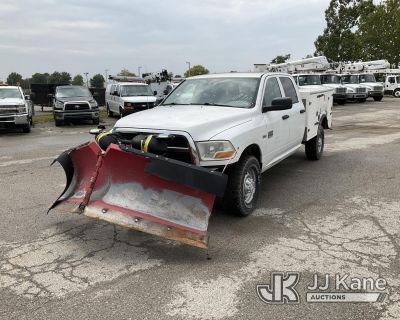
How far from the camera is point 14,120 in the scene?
15250mm

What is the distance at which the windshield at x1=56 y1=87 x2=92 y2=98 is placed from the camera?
1911 cm

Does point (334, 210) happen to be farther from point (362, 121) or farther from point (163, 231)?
point (362, 121)

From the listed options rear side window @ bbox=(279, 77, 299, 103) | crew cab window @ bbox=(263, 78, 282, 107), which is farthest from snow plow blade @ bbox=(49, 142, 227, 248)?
rear side window @ bbox=(279, 77, 299, 103)

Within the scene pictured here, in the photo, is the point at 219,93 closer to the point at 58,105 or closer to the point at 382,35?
the point at 58,105

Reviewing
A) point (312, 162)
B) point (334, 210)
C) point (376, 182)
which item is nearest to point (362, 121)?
point (312, 162)

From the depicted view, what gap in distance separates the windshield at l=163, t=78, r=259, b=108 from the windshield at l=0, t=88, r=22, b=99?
38.0ft

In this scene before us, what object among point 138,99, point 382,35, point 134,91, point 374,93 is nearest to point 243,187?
point 138,99

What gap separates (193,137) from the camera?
4836mm

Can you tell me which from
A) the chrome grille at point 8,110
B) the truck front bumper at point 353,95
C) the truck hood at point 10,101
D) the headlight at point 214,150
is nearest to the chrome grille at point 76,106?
the truck hood at point 10,101

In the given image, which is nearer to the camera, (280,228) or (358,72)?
(280,228)

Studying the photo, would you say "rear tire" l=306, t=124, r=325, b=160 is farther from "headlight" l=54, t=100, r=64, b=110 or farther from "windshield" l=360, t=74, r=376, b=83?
"windshield" l=360, t=74, r=376, b=83

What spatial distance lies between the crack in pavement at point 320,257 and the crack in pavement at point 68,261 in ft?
2.48

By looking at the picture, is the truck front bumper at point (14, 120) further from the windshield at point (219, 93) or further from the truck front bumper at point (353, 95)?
the truck front bumper at point (353, 95)

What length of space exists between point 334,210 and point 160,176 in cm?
263
